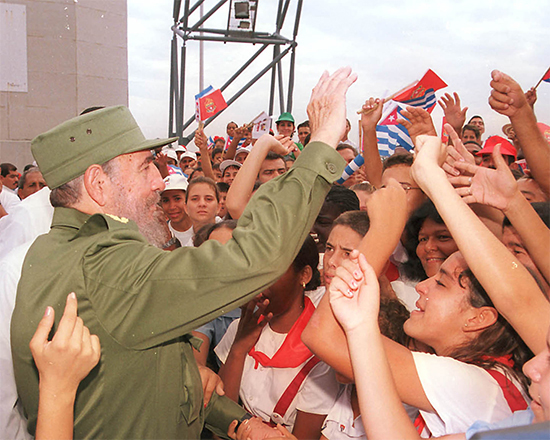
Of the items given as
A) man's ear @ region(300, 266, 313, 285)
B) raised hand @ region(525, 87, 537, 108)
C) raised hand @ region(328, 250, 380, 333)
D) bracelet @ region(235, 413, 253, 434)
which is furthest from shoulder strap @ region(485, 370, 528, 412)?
raised hand @ region(525, 87, 537, 108)

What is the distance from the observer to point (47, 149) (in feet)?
4.48

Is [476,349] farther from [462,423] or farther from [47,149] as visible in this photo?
[47,149]

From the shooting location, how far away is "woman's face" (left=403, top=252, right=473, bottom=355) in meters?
1.42

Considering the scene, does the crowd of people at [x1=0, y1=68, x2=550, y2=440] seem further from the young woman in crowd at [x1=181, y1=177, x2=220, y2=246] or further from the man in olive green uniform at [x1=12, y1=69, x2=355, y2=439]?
the young woman in crowd at [x1=181, y1=177, x2=220, y2=246]

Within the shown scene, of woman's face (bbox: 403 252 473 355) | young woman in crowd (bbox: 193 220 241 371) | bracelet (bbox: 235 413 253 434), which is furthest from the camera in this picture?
young woman in crowd (bbox: 193 220 241 371)

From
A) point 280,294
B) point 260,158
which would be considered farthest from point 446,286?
point 260,158

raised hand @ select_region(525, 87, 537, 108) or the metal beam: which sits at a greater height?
raised hand @ select_region(525, 87, 537, 108)

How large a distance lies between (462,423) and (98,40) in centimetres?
743

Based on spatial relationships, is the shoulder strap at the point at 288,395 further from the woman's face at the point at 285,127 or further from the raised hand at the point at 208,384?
the woman's face at the point at 285,127

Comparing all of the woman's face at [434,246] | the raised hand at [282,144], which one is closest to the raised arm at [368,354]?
the woman's face at [434,246]

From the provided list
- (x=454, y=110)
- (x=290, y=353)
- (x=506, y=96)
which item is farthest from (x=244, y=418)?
(x=454, y=110)

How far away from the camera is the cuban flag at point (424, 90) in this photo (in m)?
2.83

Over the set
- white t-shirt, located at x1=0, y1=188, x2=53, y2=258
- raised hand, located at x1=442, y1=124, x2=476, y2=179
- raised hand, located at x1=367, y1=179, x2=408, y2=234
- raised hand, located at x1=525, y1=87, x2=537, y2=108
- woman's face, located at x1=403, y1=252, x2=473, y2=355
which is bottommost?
white t-shirt, located at x1=0, y1=188, x2=53, y2=258

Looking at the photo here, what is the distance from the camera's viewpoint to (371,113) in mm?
2580
